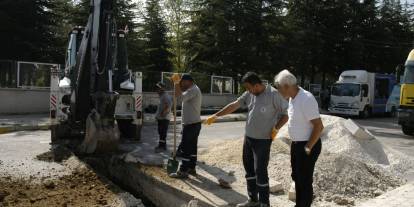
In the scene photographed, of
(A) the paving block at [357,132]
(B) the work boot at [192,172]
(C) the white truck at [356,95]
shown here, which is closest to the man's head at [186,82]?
(B) the work boot at [192,172]

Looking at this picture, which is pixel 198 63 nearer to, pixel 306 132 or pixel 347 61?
pixel 347 61

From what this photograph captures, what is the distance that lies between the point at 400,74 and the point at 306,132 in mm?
17070

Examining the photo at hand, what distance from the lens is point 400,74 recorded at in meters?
21.0

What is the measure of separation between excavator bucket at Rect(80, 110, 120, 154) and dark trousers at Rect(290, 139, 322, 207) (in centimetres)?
430

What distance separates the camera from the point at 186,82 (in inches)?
318

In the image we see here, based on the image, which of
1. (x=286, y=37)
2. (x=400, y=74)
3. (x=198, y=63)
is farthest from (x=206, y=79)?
(x=400, y=74)

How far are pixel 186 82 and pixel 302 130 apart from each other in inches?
115

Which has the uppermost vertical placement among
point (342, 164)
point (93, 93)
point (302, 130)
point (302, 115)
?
point (93, 93)

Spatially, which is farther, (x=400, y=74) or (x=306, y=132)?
(x=400, y=74)

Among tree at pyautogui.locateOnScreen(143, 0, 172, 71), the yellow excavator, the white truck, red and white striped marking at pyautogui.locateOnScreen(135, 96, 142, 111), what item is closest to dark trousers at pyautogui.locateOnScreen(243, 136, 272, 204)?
red and white striped marking at pyautogui.locateOnScreen(135, 96, 142, 111)

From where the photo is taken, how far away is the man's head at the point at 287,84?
18.6 feet

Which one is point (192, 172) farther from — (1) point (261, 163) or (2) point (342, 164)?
(2) point (342, 164)

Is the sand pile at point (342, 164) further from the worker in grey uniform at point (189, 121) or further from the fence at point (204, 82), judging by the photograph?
the fence at point (204, 82)

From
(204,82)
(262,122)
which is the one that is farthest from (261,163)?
(204,82)
